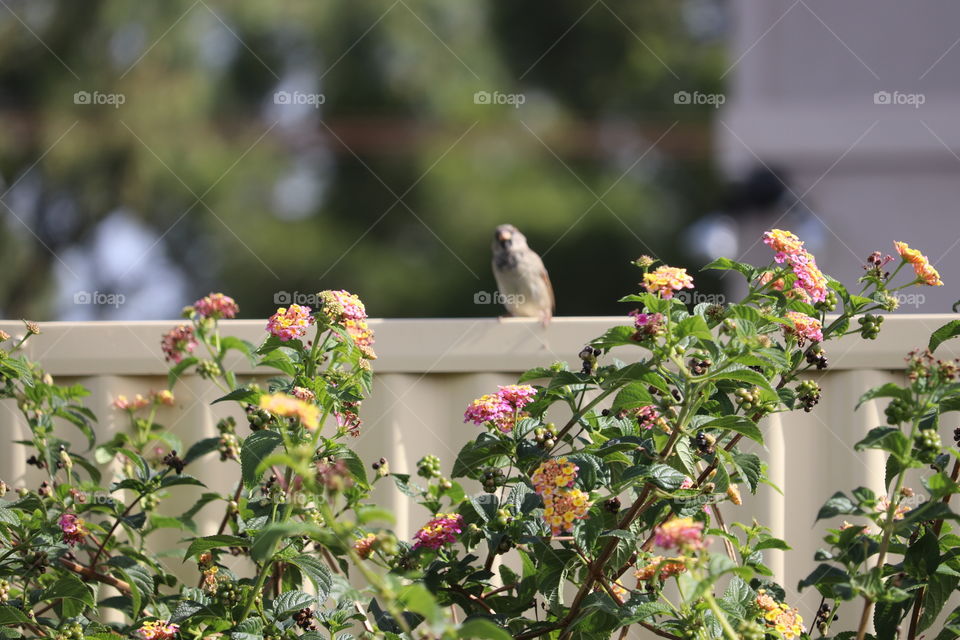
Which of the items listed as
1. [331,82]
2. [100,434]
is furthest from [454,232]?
[100,434]

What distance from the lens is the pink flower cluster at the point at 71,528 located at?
130 cm

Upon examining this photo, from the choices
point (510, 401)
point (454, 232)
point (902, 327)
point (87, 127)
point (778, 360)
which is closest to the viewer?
point (778, 360)

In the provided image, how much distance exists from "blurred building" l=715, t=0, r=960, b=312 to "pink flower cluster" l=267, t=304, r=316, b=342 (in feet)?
9.32

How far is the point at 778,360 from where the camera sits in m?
1.08

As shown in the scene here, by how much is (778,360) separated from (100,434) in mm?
1108

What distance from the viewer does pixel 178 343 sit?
1508 millimetres

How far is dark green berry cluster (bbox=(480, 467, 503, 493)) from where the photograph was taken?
1.20 m

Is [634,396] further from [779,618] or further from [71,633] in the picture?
[71,633]

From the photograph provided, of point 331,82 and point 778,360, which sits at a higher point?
point 331,82

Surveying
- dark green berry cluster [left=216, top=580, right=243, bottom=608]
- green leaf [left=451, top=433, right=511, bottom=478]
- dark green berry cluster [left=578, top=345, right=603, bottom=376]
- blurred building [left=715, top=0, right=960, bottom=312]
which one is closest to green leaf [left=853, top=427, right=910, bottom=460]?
dark green berry cluster [left=578, top=345, right=603, bottom=376]

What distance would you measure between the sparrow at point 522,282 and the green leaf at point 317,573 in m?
1.65

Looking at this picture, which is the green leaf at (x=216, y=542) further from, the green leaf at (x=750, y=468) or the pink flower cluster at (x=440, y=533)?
the green leaf at (x=750, y=468)

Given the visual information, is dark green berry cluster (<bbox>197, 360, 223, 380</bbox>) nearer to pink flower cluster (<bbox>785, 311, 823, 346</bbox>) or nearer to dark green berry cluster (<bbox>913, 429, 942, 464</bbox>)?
pink flower cluster (<bbox>785, 311, 823, 346</bbox>)

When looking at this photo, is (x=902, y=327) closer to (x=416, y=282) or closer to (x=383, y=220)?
(x=416, y=282)
